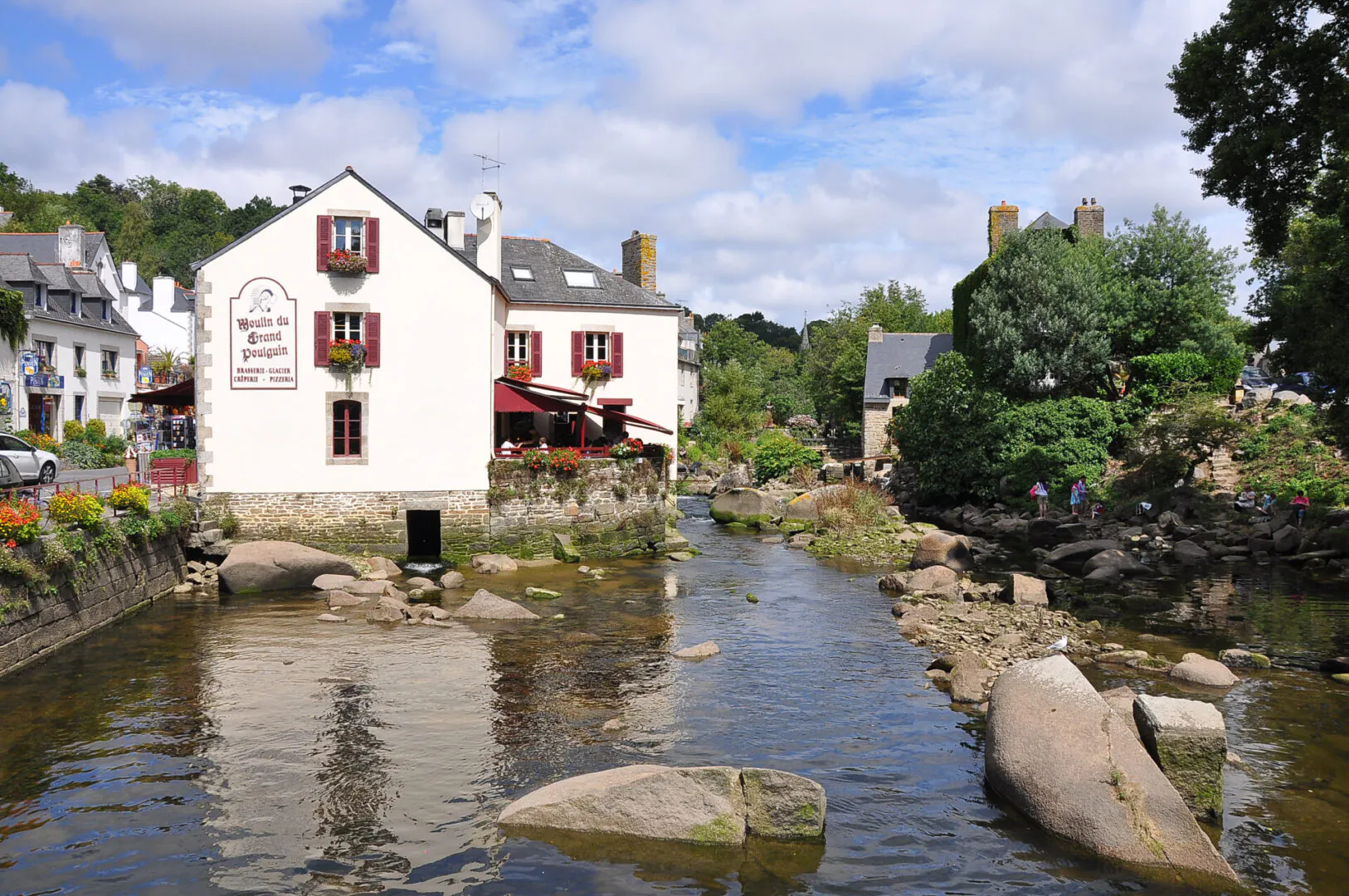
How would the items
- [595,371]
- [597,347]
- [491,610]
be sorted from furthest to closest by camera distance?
1. [597,347]
2. [595,371]
3. [491,610]

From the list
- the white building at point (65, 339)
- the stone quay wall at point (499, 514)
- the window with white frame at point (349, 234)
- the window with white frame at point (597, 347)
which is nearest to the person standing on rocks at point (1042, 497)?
the stone quay wall at point (499, 514)

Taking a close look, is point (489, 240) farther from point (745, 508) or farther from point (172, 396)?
point (745, 508)

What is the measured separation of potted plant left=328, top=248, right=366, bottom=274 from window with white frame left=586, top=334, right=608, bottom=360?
26.8ft

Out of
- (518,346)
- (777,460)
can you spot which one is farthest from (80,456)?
(777,460)

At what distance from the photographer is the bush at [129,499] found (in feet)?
59.9

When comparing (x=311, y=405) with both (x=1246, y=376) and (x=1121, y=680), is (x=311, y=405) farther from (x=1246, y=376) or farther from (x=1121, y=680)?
(x=1246, y=376)

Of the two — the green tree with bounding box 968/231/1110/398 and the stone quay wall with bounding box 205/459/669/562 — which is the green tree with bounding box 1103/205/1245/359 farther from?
the stone quay wall with bounding box 205/459/669/562

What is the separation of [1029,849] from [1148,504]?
2334 cm

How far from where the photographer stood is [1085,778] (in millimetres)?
8750

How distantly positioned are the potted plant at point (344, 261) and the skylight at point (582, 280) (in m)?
8.29

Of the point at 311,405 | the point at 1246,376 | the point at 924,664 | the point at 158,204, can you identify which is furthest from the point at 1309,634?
the point at 158,204

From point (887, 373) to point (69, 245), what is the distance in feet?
136

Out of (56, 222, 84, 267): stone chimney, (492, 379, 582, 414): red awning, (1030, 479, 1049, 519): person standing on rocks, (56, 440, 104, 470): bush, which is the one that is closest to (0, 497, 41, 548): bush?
(492, 379, 582, 414): red awning

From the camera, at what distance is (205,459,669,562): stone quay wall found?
889 inches
